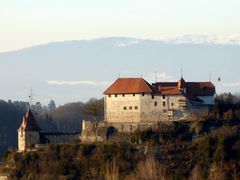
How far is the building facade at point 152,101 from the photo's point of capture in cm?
8712

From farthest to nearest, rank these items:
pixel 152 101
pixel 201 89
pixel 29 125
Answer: pixel 201 89 → pixel 29 125 → pixel 152 101

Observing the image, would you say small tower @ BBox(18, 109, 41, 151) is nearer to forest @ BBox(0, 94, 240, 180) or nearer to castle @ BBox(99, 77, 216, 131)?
forest @ BBox(0, 94, 240, 180)

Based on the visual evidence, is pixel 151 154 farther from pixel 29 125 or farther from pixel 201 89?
pixel 29 125

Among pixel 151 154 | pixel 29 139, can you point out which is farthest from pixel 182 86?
pixel 29 139

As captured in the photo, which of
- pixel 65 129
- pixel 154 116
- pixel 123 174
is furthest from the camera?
pixel 65 129

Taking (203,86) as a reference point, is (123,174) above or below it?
below

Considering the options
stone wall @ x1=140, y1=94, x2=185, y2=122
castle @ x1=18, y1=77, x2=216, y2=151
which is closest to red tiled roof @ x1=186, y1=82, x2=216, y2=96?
castle @ x1=18, y1=77, x2=216, y2=151

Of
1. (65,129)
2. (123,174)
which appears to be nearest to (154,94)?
(123,174)

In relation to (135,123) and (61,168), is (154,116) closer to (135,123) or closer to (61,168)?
(135,123)

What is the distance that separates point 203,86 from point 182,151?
21.2 feet

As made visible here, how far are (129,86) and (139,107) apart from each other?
180 cm

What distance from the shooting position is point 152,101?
87312 millimetres

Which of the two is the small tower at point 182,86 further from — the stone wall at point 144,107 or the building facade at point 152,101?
the stone wall at point 144,107

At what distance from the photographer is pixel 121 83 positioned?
292ft
